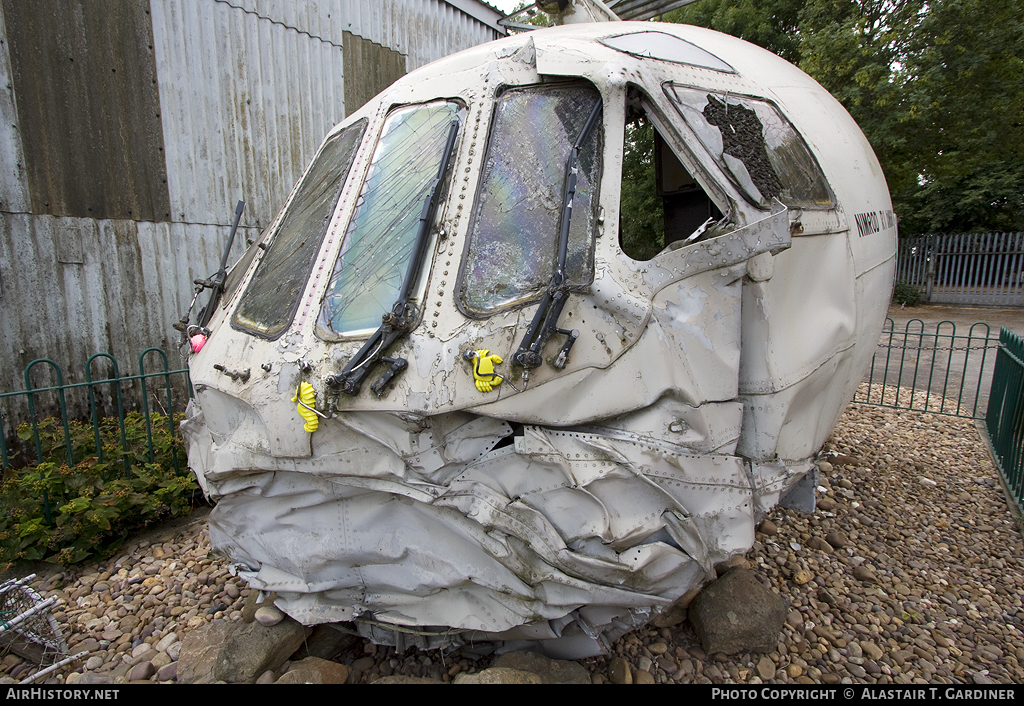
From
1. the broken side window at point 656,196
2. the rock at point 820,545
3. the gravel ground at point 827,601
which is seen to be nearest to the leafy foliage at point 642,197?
the broken side window at point 656,196

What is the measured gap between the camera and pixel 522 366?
2.25 metres

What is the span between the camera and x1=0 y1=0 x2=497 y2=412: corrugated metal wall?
5.23m

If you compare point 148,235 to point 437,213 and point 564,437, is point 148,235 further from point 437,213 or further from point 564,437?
point 564,437

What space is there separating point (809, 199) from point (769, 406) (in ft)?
3.85

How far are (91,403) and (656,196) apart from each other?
5.45m

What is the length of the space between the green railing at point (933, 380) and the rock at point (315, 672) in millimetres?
6429

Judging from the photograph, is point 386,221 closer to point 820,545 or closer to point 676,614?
point 676,614

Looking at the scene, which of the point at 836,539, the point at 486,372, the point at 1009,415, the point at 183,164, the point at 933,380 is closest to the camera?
the point at 486,372

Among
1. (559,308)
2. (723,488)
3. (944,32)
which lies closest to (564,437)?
(559,308)

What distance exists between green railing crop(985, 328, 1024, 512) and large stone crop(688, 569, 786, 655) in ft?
10.5

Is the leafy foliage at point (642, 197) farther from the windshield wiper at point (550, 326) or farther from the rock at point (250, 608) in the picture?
the rock at point (250, 608)

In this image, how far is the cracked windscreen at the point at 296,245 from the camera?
8.85 feet

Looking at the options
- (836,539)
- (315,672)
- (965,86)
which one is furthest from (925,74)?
(315,672)

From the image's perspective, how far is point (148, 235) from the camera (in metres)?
5.95
